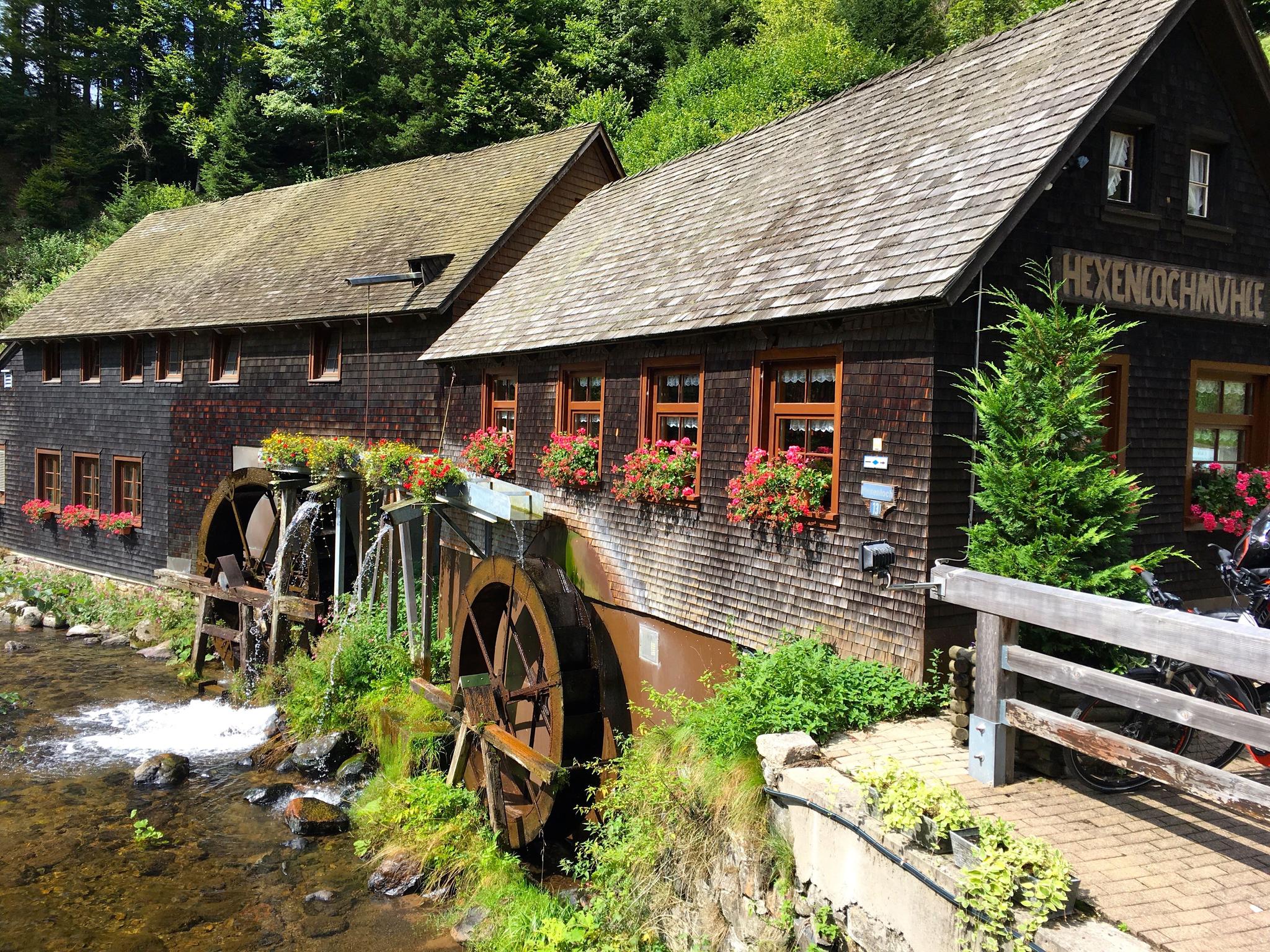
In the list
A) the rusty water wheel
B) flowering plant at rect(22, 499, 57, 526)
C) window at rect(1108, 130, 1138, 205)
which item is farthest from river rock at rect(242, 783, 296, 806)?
flowering plant at rect(22, 499, 57, 526)

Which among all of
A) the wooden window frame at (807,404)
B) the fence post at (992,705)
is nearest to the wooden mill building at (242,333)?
the wooden window frame at (807,404)

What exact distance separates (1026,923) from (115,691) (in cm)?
1532

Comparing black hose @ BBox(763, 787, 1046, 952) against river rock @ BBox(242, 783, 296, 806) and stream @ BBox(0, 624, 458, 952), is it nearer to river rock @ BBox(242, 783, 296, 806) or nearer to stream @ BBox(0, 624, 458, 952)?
stream @ BBox(0, 624, 458, 952)

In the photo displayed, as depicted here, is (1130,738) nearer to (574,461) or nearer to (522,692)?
(522,692)

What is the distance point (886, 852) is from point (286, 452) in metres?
11.4

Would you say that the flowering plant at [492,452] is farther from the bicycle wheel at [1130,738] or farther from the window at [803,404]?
the bicycle wheel at [1130,738]

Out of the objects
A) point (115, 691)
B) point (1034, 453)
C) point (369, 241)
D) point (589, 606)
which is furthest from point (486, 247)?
point (1034, 453)

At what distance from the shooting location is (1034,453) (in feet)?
19.7

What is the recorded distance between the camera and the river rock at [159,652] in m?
17.3

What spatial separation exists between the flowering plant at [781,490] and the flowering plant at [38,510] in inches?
757

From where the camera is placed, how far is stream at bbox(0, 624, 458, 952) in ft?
27.8

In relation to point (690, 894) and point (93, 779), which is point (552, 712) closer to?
point (690, 894)

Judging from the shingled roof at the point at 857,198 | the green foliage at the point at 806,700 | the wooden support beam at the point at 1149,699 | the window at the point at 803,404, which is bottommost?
the green foliage at the point at 806,700

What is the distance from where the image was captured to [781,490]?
773cm
